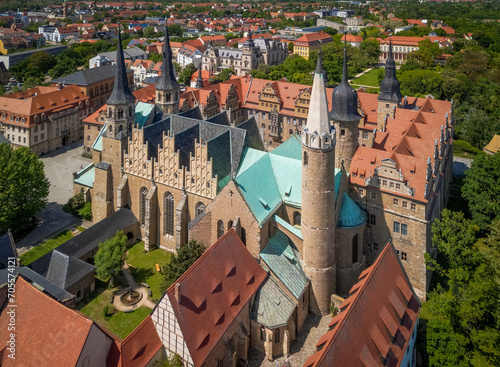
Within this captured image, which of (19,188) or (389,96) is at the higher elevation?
→ (389,96)

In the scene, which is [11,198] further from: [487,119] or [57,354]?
[487,119]

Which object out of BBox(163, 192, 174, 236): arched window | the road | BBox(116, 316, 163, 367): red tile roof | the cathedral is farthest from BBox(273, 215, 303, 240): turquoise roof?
the road

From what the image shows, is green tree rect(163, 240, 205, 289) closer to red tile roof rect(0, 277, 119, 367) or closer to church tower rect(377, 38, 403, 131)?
red tile roof rect(0, 277, 119, 367)

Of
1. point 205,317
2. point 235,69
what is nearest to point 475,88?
point 235,69

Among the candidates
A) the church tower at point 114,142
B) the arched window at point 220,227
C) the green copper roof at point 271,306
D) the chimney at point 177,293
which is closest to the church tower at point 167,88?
the church tower at point 114,142

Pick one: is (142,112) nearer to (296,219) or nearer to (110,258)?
(110,258)

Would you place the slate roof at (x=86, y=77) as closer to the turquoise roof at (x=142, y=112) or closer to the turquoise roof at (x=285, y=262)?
the turquoise roof at (x=142, y=112)

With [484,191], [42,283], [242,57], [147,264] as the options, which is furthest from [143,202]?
[242,57]

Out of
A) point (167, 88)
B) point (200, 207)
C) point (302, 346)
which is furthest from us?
point (167, 88)
